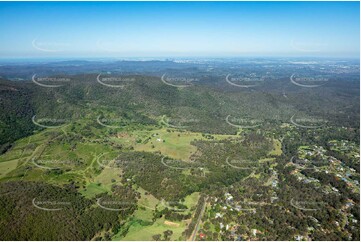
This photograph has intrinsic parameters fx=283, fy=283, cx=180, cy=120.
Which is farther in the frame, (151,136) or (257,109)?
(257,109)

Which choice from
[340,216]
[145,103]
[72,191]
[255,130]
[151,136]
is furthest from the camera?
[145,103]

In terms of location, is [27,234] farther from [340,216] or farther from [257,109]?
[257,109]

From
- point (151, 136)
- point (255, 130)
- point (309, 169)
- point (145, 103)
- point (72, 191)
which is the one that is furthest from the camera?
point (145, 103)

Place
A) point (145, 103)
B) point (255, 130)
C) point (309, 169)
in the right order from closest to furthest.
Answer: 1. point (309, 169)
2. point (255, 130)
3. point (145, 103)

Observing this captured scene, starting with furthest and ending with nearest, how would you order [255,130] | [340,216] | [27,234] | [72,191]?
[255,130] → [72,191] → [340,216] → [27,234]

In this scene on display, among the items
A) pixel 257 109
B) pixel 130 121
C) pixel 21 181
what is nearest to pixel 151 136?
pixel 130 121

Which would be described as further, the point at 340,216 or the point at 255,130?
the point at 255,130

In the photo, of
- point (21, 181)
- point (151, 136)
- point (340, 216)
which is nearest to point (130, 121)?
point (151, 136)

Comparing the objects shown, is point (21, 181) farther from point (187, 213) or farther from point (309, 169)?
point (309, 169)
